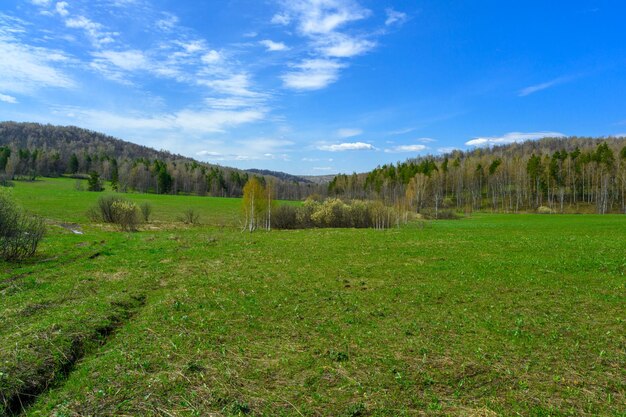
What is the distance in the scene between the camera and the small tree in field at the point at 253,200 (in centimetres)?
4962

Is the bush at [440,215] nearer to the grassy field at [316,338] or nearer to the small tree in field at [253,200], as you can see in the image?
the small tree in field at [253,200]

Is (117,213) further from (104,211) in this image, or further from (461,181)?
(461,181)

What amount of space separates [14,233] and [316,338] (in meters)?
19.7

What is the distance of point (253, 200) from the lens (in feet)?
162

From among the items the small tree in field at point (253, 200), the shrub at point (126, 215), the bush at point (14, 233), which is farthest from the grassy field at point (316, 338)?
the small tree in field at point (253, 200)

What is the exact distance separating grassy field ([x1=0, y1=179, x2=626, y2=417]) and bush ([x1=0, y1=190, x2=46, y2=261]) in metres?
1.30

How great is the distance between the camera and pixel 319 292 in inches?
598

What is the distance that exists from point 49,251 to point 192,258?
30.5 ft

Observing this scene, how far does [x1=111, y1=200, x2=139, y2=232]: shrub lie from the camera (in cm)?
4756

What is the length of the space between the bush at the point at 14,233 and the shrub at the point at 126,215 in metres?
26.9

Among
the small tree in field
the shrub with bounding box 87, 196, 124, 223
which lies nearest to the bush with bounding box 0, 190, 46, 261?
the small tree in field

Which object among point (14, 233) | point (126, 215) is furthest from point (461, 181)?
point (14, 233)

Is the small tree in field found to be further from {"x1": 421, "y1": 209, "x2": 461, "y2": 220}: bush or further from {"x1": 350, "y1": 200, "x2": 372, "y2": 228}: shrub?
{"x1": 421, "y1": 209, "x2": 461, "y2": 220}: bush

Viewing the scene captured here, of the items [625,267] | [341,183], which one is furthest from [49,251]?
[341,183]
